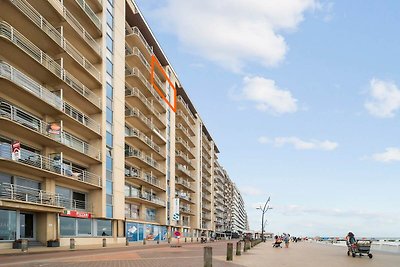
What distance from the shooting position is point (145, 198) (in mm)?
49750

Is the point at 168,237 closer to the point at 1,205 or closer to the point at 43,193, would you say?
the point at 43,193

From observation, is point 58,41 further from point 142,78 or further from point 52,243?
point 142,78

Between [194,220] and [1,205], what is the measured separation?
61.2m

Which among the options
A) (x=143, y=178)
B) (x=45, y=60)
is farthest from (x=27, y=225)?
(x=143, y=178)

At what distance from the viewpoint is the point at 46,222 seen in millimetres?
29094

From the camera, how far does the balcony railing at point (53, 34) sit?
2690 cm

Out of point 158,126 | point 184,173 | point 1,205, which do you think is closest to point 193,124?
point 184,173

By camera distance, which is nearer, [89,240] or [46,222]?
[46,222]

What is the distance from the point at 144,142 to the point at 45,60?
1988cm

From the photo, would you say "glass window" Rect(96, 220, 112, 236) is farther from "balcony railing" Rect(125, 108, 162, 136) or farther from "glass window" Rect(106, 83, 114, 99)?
"balcony railing" Rect(125, 108, 162, 136)

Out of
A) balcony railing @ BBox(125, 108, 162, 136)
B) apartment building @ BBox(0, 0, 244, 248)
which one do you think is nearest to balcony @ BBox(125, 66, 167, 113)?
apartment building @ BBox(0, 0, 244, 248)

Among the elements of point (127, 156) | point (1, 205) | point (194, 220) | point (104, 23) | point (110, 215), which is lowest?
point (194, 220)

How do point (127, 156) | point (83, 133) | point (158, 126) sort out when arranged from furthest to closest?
point (158, 126), point (127, 156), point (83, 133)

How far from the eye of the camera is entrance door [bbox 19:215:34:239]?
91.1ft
